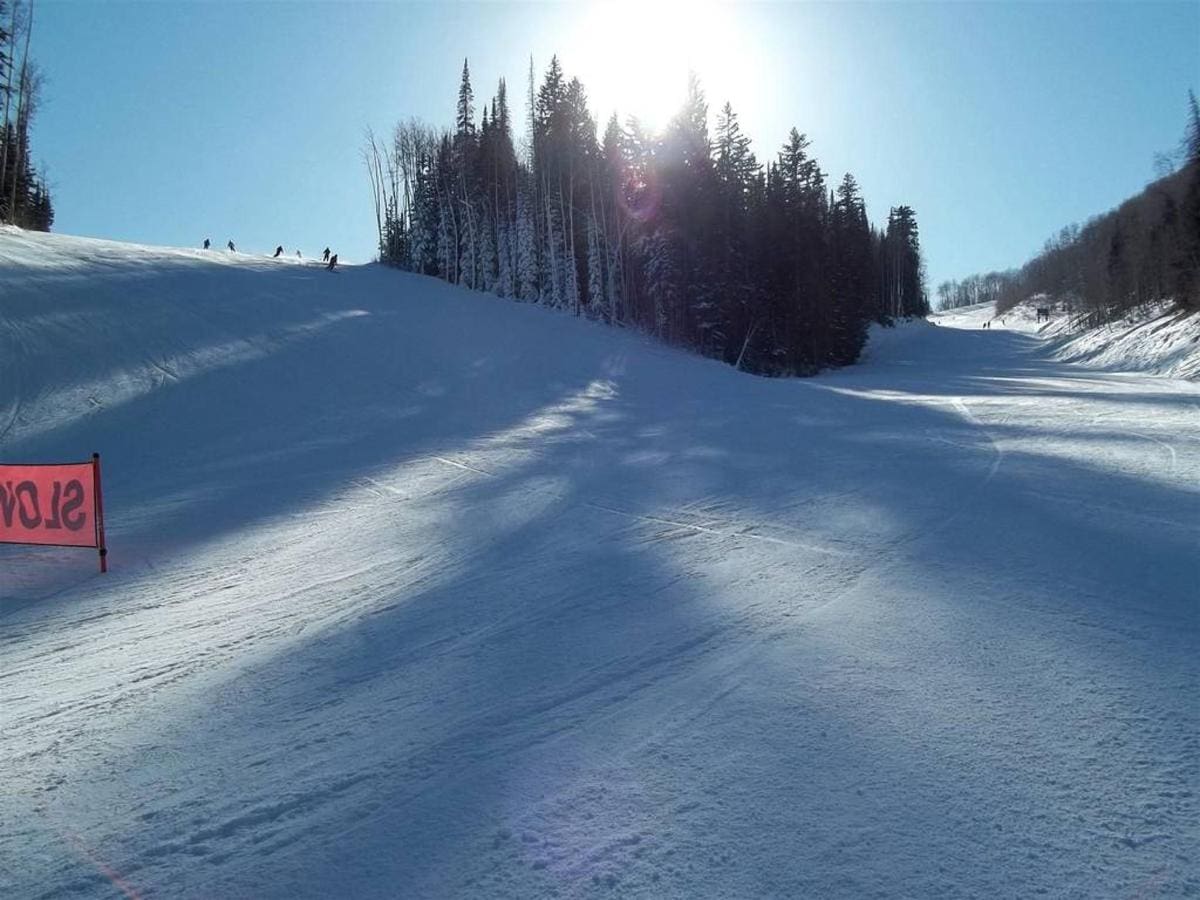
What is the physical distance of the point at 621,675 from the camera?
511 cm

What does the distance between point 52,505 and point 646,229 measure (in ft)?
144

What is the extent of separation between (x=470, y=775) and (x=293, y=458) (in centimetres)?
1200

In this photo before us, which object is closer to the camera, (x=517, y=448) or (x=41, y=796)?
(x=41, y=796)

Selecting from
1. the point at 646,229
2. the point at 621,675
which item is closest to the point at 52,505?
the point at 621,675

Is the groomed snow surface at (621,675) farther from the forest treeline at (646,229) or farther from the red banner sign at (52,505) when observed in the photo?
the forest treeline at (646,229)

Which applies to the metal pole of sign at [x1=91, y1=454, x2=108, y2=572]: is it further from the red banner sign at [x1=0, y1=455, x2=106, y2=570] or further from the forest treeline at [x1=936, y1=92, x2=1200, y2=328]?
the forest treeline at [x1=936, y1=92, x2=1200, y2=328]

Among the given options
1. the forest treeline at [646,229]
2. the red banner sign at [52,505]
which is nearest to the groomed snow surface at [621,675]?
the red banner sign at [52,505]

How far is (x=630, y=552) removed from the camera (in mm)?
8156

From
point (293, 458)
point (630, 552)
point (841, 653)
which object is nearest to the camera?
point (841, 653)

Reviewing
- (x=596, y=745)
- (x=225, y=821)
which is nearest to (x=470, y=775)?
(x=596, y=745)

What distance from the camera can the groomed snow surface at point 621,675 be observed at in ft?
11.1

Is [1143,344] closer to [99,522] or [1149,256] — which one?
[1149,256]

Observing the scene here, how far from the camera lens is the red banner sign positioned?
9.10 meters

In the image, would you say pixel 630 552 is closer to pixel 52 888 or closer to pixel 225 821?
pixel 225 821
